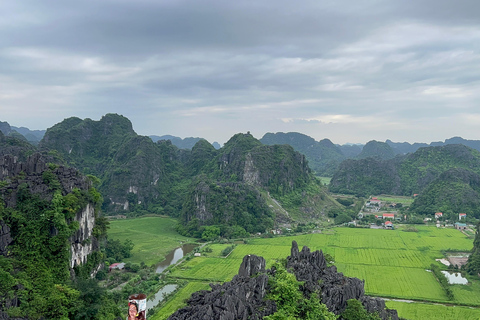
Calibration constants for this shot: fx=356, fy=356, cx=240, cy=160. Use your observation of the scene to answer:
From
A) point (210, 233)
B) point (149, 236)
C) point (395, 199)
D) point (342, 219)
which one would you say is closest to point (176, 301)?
point (210, 233)

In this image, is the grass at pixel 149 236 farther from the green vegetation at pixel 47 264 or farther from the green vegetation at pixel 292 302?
the green vegetation at pixel 292 302

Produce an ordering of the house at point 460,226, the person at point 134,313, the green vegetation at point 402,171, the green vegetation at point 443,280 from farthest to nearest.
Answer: the green vegetation at point 402,171 < the house at point 460,226 < the green vegetation at point 443,280 < the person at point 134,313

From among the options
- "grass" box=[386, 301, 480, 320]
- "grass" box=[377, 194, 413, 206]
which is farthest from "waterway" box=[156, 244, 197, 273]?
"grass" box=[377, 194, 413, 206]

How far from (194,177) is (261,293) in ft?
318

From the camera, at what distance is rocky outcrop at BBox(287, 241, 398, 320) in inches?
1049

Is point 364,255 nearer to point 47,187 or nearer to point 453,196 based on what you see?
point 47,187

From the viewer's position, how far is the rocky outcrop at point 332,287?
26652mm

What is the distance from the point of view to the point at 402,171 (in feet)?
536

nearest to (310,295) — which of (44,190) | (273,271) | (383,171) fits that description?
(273,271)

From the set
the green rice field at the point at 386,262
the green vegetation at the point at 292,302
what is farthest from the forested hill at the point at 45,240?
the green vegetation at the point at 292,302

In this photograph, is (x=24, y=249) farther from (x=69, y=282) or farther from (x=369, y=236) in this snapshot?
(x=369, y=236)

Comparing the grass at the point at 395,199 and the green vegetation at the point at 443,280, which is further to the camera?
the grass at the point at 395,199

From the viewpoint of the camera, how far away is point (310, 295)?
2631 cm

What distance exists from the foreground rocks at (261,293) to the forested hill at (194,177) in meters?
51.7
